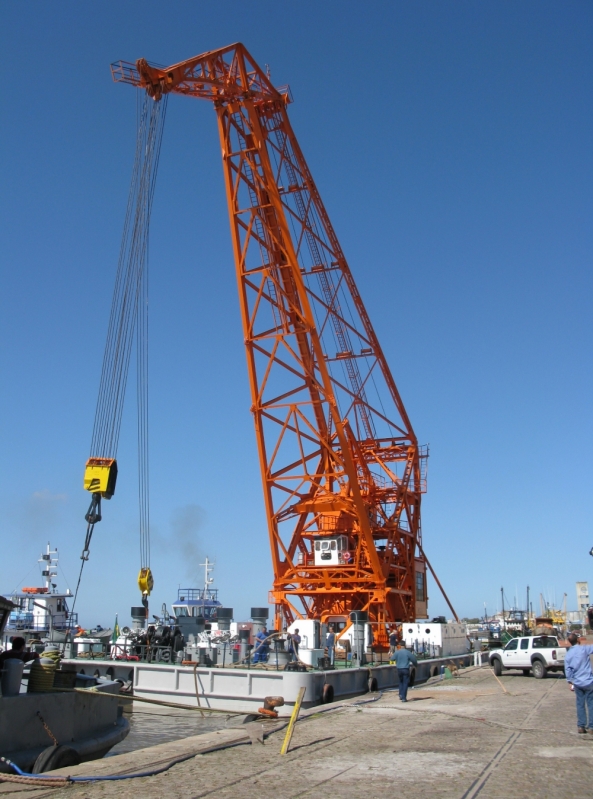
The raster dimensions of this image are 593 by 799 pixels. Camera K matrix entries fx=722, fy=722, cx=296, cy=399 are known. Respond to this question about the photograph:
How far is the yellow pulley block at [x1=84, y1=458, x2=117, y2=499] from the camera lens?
2164cm

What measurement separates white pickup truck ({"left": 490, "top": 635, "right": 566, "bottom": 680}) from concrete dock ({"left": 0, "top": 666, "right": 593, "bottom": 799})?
1200cm

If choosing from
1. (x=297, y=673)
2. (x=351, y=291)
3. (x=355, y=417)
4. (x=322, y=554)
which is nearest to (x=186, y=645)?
(x=297, y=673)

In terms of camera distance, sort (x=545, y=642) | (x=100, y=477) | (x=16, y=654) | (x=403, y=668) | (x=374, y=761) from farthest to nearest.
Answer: (x=545, y=642) < (x=100, y=477) < (x=403, y=668) < (x=16, y=654) < (x=374, y=761)

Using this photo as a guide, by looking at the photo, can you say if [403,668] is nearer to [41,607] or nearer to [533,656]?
[533,656]

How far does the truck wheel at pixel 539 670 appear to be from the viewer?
26.9 m

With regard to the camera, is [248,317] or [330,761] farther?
[248,317]

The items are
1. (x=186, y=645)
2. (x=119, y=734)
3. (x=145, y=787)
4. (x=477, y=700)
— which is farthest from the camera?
(x=186, y=645)

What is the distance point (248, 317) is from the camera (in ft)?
109

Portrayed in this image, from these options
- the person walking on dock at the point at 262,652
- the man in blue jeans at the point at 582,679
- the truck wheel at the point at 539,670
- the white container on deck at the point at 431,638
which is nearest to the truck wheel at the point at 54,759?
the man in blue jeans at the point at 582,679

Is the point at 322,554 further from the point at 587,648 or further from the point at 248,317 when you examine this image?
the point at 587,648

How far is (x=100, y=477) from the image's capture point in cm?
2169

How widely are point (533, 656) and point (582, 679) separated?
1715 cm

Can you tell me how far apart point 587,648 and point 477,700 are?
8.07m

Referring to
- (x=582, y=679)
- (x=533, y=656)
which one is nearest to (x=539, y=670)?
(x=533, y=656)
